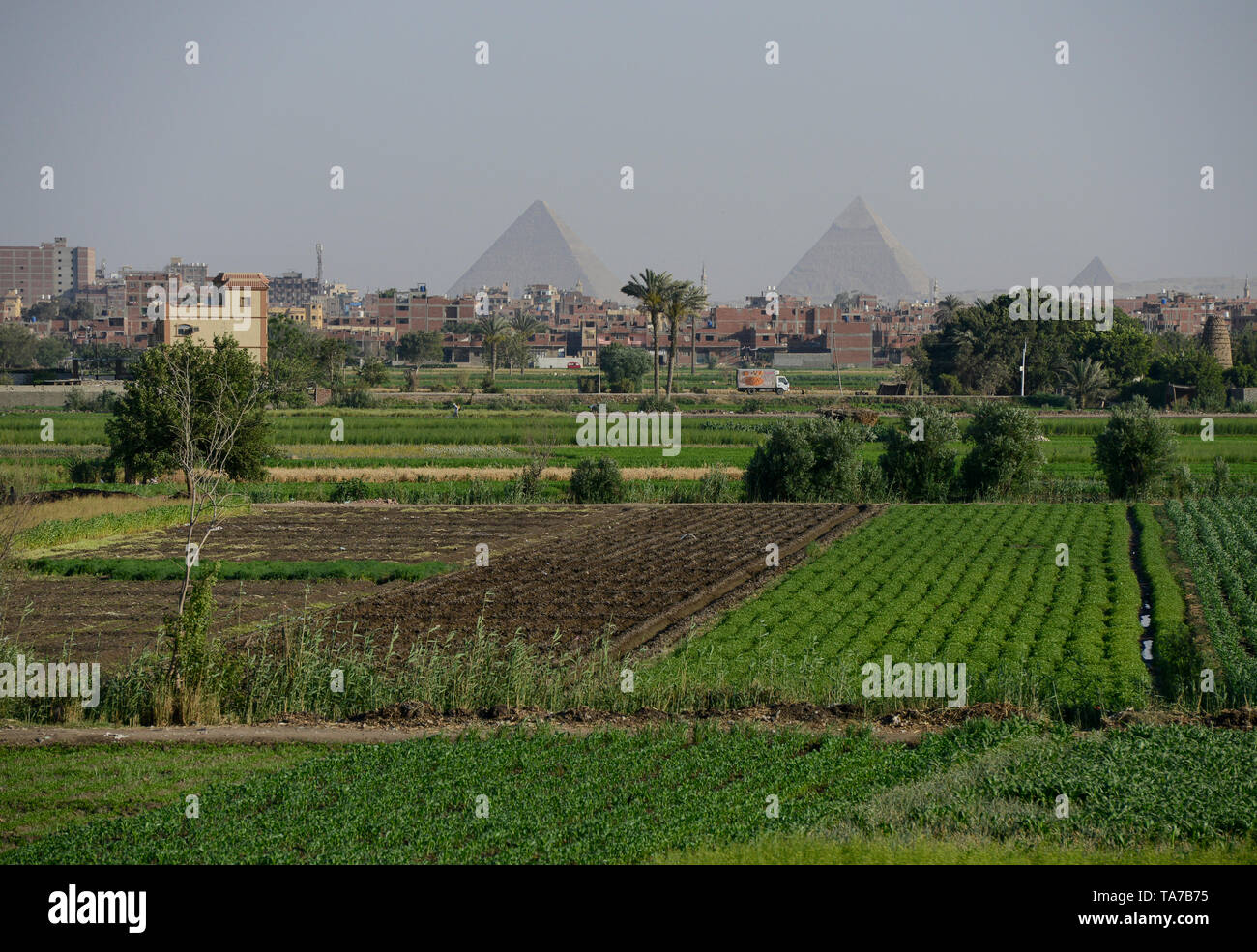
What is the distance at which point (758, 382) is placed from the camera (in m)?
112

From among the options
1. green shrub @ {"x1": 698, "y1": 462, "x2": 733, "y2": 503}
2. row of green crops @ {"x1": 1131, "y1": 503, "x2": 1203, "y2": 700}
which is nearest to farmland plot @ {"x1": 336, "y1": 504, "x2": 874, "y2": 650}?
green shrub @ {"x1": 698, "y1": 462, "x2": 733, "y2": 503}

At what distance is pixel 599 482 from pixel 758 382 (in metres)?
69.0

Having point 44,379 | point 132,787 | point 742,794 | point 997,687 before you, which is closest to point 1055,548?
point 997,687

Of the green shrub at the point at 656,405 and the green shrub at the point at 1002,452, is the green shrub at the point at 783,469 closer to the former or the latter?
the green shrub at the point at 1002,452

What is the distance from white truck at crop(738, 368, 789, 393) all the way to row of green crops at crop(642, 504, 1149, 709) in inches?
3004

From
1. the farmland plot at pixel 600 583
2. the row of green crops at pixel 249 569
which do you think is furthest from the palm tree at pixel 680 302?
the row of green crops at pixel 249 569

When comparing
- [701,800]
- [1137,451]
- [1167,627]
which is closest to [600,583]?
[1167,627]

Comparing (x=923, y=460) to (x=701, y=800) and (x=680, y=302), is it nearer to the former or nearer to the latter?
(x=701, y=800)

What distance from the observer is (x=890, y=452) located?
45.2 meters

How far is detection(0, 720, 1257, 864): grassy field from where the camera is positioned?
429 inches

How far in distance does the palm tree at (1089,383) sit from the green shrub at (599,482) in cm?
5860

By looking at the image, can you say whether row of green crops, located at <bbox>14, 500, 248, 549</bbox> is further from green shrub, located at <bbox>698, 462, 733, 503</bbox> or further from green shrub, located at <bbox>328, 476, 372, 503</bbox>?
green shrub, located at <bbox>698, 462, 733, 503</bbox>
